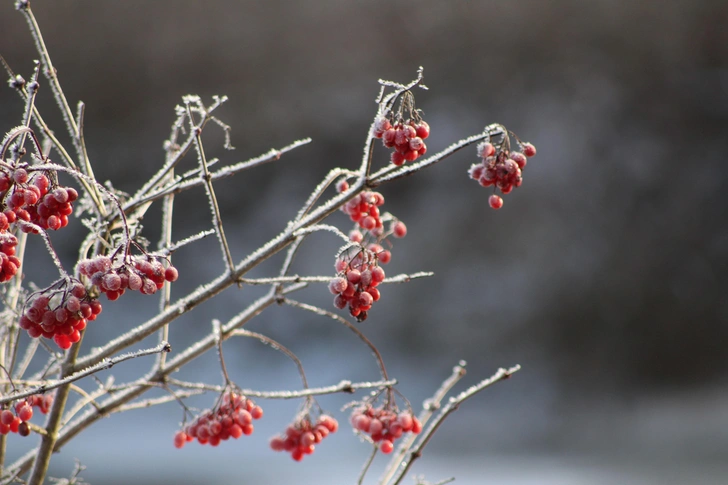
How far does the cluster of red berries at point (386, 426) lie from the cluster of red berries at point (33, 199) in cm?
55

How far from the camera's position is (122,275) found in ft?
1.67

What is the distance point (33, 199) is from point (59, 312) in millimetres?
103

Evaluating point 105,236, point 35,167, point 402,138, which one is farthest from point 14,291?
point 402,138

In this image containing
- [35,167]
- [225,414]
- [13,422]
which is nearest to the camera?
[35,167]

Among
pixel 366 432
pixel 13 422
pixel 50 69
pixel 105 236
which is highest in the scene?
pixel 50 69

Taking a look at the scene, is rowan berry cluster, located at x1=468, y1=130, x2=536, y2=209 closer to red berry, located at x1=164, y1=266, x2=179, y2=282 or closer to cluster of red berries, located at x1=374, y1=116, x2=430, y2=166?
cluster of red berries, located at x1=374, y1=116, x2=430, y2=166

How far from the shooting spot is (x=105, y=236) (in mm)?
764

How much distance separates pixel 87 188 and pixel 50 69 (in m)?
0.14

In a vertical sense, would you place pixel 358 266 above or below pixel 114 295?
above

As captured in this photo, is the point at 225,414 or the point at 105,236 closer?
the point at 105,236

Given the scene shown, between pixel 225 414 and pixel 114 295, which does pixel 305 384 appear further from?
pixel 114 295

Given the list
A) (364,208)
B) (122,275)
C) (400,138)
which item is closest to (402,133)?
(400,138)

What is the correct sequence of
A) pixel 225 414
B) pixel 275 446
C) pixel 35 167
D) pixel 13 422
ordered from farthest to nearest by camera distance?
pixel 275 446 → pixel 225 414 → pixel 13 422 → pixel 35 167

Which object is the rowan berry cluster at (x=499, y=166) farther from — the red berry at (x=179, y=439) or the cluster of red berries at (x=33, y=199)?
→ the red berry at (x=179, y=439)
